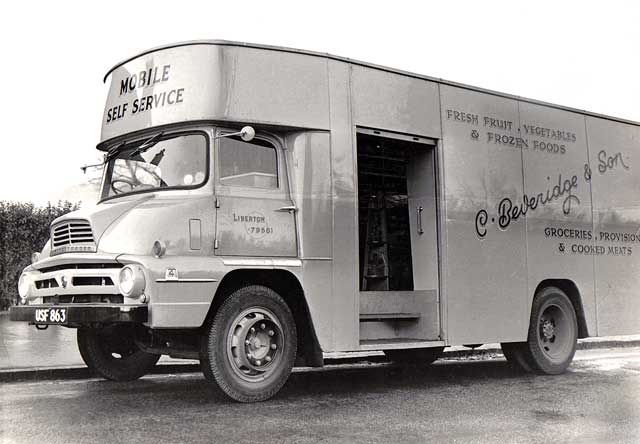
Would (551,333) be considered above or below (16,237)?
below

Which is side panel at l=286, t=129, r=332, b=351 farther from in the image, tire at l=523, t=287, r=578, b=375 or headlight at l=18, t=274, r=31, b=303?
tire at l=523, t=287, r=578, b=375

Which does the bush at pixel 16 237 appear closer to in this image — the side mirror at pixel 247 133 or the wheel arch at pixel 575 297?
the side mirror at pixel 247 133

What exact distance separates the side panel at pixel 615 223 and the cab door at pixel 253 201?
495 cm

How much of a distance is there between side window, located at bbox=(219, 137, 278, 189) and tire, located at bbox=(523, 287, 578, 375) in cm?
401

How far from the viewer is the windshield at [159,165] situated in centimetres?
722

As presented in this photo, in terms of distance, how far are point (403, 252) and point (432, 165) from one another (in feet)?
3.94

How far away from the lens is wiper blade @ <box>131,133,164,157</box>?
7.57 meters

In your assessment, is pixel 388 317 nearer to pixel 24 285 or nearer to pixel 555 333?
pixel 555 333

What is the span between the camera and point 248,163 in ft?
24.4

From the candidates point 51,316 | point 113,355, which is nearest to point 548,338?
point 113,355

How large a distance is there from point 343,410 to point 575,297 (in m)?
4.60

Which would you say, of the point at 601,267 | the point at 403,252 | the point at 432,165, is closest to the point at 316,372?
the point at 403,252

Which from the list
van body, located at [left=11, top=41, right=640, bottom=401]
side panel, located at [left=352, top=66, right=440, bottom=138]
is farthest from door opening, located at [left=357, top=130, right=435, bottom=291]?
side panel, located at [left=352, top=66, right=440, bottom=138]

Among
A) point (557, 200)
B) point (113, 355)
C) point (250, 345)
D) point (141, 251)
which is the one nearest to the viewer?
point (141, 251)
